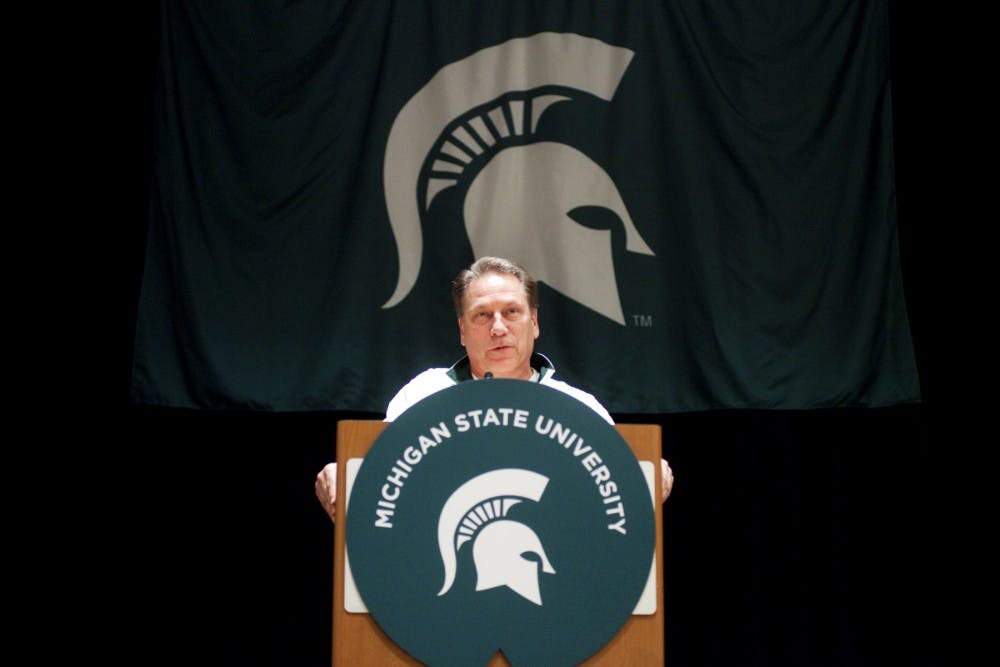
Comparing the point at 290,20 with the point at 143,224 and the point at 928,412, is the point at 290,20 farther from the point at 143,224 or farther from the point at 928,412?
the point at 928,412

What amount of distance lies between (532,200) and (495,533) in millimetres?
1878

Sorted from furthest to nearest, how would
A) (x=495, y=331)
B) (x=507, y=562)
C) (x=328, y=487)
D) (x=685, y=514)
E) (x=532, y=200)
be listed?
(x=685, y=514) < (x=532, y=200) < (x=495, y=331) < (x=328, y=487) < (x=507, y=562)

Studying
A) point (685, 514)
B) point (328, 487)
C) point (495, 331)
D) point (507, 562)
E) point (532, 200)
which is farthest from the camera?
point (685, 514)

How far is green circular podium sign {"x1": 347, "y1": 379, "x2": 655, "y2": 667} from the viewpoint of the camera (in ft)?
3.82

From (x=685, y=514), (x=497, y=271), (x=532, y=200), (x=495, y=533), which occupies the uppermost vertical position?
(x=532, y=200)

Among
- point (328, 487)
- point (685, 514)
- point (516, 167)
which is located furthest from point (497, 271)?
point (685, 514)

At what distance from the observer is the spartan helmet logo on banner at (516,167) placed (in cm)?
294

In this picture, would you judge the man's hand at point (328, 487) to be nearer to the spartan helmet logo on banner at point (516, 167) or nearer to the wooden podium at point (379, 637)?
the wooden podium at point (379, 637)

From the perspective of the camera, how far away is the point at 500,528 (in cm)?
118

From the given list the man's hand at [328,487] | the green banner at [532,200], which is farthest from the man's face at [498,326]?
the green banner at [532,200]

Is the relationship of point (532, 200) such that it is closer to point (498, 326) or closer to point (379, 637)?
point (498, 326)

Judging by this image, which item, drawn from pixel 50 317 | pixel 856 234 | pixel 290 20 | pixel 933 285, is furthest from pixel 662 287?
pixel 50 317

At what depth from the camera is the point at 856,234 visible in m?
2.99

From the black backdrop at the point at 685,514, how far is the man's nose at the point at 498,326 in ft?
4.35
